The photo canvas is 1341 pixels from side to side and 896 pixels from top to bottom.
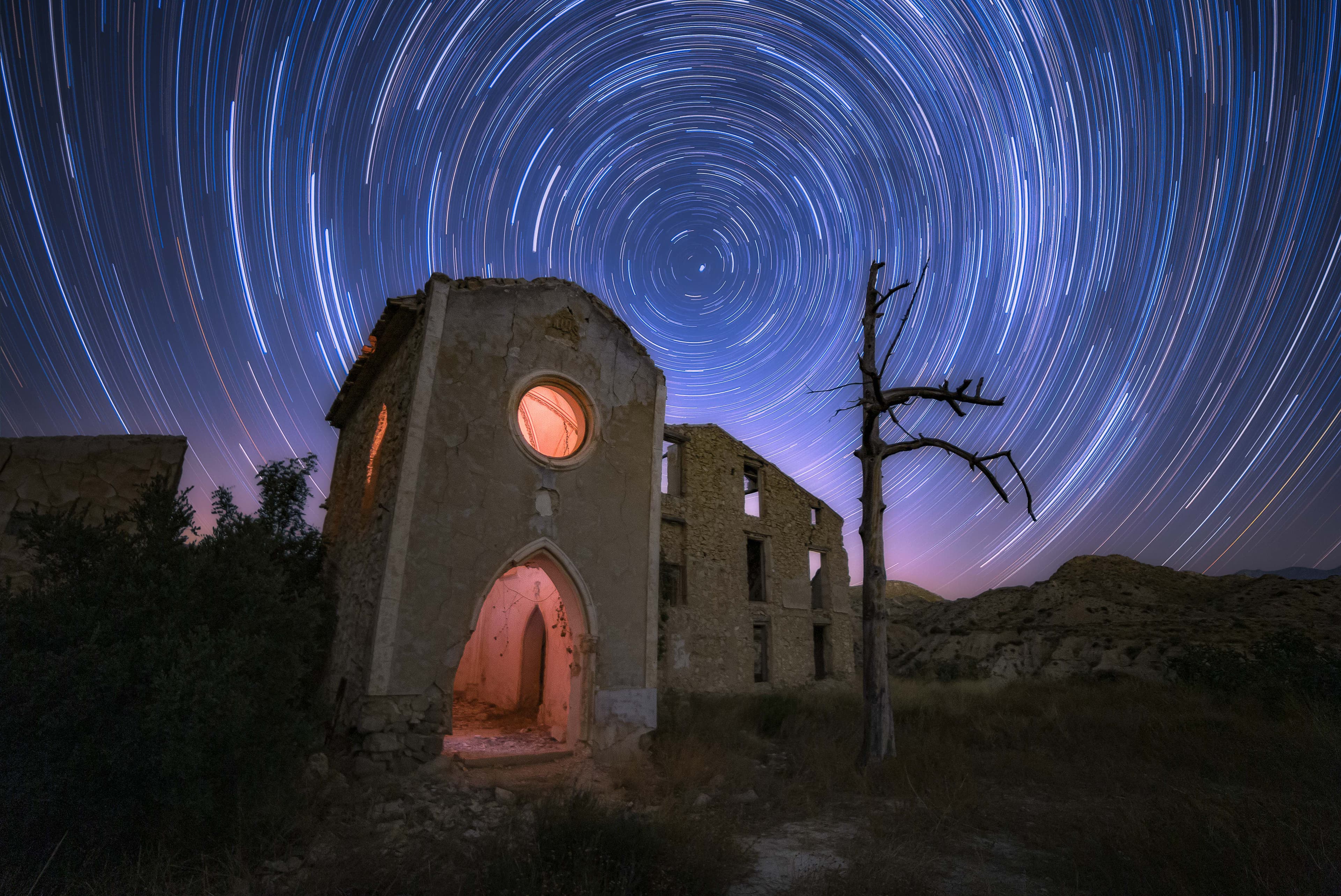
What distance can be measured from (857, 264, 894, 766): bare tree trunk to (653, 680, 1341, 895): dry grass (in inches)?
16.5

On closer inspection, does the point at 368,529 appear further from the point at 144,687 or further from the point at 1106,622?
the point at 1106,622

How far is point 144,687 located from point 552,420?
897 centimetres

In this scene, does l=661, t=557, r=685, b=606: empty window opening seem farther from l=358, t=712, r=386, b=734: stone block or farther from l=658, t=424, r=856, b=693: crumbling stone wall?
l=358, t=712, r=386, b=734: stone block

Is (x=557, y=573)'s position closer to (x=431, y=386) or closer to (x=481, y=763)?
(x=481, y=763)

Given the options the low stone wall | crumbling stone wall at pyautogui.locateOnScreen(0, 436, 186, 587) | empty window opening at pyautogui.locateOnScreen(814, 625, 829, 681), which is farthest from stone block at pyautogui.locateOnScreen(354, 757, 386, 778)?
empty window opening at pyautogui.locateOnScreen(814, 625, 829, 681)

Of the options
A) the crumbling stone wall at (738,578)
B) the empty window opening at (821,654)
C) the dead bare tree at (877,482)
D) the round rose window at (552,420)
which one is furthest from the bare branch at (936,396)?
the empty window opening at (821,654)

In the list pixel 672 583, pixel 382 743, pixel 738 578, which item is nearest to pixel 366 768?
pixel 382 743

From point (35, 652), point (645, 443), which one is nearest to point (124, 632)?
point (35, 652)

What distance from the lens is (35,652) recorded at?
13.7ft

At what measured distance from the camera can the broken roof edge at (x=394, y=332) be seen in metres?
8.63

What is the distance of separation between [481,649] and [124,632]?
31.2 ft

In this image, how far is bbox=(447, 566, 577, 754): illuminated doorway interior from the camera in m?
8.92

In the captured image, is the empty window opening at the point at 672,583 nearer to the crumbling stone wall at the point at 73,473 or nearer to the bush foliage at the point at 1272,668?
the crumbling stone wall at the point at 73,473

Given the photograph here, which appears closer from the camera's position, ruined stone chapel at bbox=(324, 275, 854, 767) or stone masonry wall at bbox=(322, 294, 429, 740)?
stone masonry wall at bbox=(322, 294, 429, 740)
